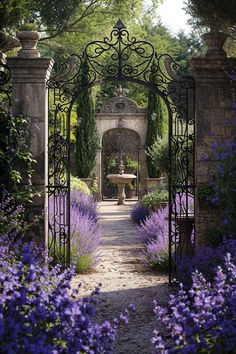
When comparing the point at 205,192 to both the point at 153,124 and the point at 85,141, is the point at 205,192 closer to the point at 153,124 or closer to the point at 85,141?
the point at 85,141

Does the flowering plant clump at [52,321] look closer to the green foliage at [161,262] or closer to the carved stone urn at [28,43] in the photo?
the carved stone urn at [28,43]

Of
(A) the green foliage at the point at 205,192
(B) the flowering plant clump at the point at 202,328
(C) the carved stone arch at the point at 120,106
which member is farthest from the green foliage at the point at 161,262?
(C) the carved stone arch at the point at 120,106

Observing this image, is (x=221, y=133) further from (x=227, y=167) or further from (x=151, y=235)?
(x=151, y=235)

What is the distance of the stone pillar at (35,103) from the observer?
6.56m

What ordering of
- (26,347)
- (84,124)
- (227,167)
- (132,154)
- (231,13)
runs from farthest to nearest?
(132,154), (84,124), (231,13), (227,167), (26,347)

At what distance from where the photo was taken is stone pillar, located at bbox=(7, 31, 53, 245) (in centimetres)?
656

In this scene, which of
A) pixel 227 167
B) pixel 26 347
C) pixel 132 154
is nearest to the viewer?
pixel 26 347

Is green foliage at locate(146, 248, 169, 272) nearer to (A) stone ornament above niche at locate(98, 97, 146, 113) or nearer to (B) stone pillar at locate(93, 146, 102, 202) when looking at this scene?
(B) stone pillar at locate(93, 146, 102, 202)

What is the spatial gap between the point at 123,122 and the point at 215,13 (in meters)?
15.8

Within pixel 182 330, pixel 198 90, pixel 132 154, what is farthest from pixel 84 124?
pixel 182 330

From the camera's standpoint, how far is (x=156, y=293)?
6.39m

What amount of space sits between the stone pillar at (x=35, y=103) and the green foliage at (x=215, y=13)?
189 cm

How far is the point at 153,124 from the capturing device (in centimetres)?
2208

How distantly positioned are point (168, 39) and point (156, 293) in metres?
31.0
